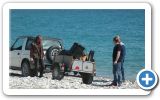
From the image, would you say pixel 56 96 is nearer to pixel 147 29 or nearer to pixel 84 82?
pixel 84 82

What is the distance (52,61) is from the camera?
1658cm

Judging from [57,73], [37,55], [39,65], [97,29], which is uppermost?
[97,29]

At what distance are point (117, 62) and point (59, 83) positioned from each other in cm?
79

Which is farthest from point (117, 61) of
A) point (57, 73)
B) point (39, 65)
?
point (39, 65)

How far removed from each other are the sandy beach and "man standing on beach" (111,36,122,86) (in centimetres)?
7

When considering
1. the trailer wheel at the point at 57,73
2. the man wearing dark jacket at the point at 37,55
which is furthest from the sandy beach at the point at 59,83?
the man wearing dark jacket at the point at 37,55

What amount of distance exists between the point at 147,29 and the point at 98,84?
94 cm

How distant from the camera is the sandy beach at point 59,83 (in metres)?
16.4

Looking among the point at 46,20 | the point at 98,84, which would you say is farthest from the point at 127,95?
the point at 46,20

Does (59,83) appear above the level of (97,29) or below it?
below

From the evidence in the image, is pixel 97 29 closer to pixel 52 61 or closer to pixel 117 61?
pixel 117 61

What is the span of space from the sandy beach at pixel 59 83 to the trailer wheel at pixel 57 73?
4 cm

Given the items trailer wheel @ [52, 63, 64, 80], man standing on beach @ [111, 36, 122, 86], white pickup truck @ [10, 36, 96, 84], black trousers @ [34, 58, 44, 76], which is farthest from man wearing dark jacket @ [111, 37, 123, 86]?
black trousers @ [34, 58, 44, 76]

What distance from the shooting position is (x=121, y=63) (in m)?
16.5
